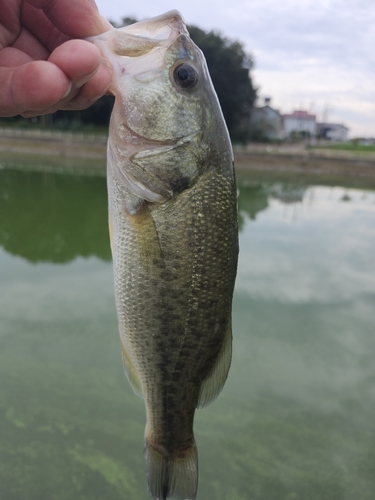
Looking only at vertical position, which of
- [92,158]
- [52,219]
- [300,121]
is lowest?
[52,219]

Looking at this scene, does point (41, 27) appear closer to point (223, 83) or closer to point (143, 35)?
point (143, 35)

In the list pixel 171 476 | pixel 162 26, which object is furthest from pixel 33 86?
pixel 171 476

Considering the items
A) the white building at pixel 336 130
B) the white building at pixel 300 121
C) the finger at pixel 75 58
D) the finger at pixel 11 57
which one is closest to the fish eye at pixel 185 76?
the finger at pixel 75 58

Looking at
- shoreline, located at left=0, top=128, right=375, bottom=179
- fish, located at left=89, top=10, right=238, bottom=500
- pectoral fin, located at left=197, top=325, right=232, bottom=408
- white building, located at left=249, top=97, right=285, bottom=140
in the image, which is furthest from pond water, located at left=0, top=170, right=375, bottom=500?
white building, located at left=249, top=97, right=285, bottom=140

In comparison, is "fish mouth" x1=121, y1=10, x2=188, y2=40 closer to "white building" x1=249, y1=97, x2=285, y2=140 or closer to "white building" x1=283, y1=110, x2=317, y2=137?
"white building" x1=249, y1=97, x2=285, y2=140

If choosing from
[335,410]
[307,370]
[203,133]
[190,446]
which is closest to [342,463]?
[335,410]

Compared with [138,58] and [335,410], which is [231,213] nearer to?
[138,58]
